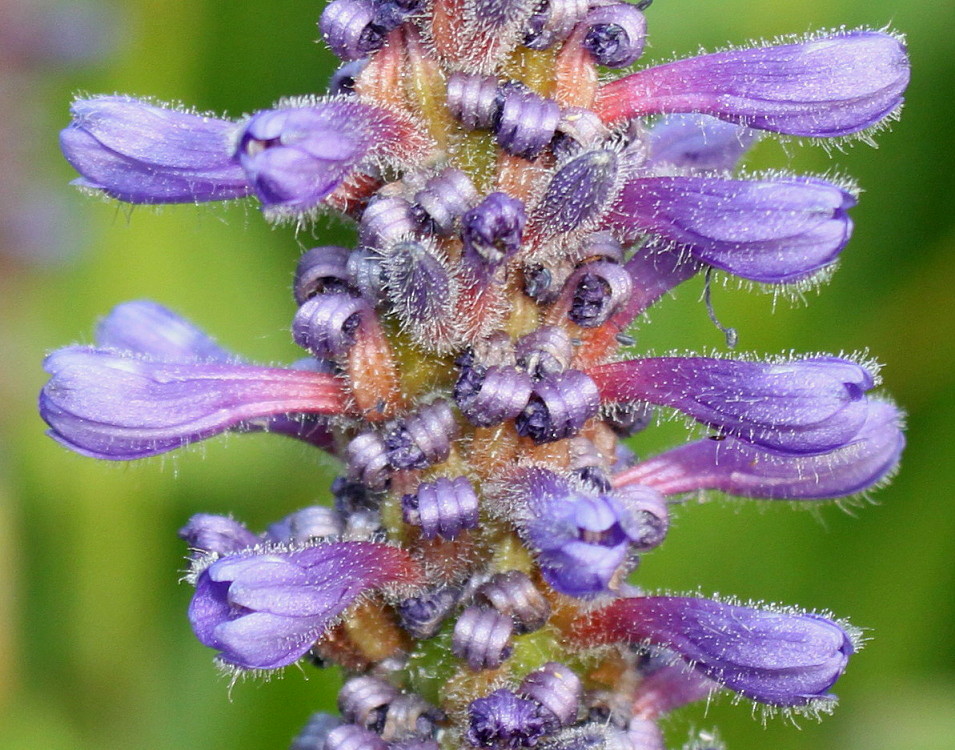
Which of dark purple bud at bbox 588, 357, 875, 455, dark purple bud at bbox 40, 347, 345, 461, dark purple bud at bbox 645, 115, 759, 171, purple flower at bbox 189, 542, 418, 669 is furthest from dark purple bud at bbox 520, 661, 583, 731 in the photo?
dark purple bud at bbox 645, 115, 759, 171

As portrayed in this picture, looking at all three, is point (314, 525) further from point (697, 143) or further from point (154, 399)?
point (697, 143)

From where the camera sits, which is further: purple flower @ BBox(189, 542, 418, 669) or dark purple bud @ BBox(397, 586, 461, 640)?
dark purple bud @ BBox(397, 586, 461, 640)

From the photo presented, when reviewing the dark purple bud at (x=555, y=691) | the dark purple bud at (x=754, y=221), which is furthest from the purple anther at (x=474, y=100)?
the dark purple bud at (x=555, y=691)

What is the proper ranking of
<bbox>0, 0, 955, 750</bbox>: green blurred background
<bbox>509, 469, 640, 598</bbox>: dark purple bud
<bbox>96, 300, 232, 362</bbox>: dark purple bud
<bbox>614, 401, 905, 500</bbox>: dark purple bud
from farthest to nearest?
<bbox>0, 0, 955, 750</bbox>: green blurred background < <bbox>96, 300, 232, 362</bbox>: dark purple bud < <bbox>614, 401, 905, 500</bbox>: dark purple bud < <bbox>509, 469, 640, 598</bbox>: dark purple bud

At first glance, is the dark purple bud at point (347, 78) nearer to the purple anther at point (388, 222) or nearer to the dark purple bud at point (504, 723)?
the purple anther at point (388, 222)

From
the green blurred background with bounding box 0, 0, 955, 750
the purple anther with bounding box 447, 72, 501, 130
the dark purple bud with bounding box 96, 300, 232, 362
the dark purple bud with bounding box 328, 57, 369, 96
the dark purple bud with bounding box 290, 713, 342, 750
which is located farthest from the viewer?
the green blurred background with bounding box 0, 0, 955, 750

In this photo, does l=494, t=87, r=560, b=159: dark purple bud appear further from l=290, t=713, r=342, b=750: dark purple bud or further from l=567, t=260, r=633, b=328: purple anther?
l=290, t=713, r=342, b=750: dark purple bud

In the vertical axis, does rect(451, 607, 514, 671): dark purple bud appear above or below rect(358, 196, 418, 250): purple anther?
below

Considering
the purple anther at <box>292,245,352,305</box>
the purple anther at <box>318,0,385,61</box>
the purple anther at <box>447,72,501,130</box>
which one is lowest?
the purple anther at <box>292,245,352,305</box>
